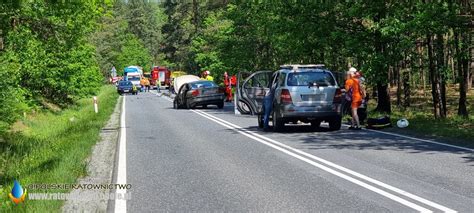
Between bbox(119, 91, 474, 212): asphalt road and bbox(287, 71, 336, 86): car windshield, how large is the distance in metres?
1.65

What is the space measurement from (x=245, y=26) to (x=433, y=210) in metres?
35.3

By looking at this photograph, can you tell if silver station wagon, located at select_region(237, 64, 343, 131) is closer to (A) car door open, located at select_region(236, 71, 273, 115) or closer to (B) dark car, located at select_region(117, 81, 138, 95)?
(A) car door open, located at select_region(236, 71, 273, 115)

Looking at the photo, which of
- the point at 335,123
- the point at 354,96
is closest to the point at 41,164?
the point at 335,123

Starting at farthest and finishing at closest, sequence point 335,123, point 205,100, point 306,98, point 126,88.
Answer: point 126,88 < point 205,100 < point 335,123 < point 306,98

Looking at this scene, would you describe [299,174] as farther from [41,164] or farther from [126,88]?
[126,88]

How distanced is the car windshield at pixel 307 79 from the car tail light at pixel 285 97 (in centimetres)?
26

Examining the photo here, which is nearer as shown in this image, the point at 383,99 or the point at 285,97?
the point at 285,97

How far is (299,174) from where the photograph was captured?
29.3ft

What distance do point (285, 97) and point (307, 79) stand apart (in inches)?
32.7

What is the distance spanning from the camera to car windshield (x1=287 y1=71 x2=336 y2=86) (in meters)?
16.0

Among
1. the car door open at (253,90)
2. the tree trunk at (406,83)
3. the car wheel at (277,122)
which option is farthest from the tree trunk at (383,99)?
the car wheel at (277,122)

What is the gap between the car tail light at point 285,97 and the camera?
1577cm

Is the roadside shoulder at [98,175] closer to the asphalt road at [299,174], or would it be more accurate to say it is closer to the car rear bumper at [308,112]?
the asphalt road at [299,174]

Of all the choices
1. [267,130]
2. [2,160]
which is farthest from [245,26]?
[2,160]
